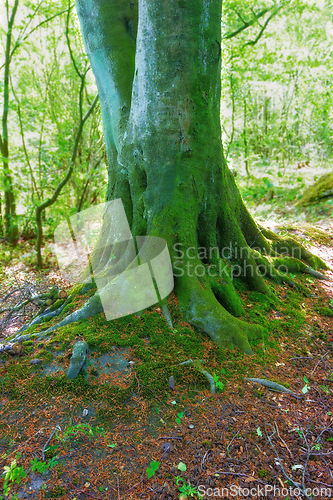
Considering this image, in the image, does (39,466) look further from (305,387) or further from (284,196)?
(284,196)

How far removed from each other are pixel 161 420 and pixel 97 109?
1061cm

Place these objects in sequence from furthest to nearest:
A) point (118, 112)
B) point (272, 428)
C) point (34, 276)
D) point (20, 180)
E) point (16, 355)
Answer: point (20, 180) → point (34, 276) → point (118, 112) → point (16, 355) → point (272, 428)

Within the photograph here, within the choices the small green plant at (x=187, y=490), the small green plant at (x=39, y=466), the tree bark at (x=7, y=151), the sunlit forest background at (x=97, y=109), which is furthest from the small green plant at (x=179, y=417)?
the tree bark at (x=7, y=151)

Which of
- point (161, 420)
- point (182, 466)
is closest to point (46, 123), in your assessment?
point (161, 420)

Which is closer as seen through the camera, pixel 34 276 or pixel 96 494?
pixel 96 494

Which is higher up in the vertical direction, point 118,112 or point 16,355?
point 118,112

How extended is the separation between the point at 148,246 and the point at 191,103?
1.71m

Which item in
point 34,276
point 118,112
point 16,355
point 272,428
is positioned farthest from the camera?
point 34,276

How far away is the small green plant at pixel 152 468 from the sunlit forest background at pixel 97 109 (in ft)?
22.5

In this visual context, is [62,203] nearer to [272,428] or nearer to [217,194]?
[217,194]

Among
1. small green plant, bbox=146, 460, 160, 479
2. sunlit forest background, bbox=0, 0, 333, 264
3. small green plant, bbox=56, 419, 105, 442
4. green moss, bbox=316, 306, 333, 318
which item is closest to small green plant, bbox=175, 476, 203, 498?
small green plant, bbox=146, 460, 160, 479

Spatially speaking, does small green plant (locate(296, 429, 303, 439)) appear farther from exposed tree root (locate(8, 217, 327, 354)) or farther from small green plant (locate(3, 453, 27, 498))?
small green plant (locate(3, 453, 27, 498))

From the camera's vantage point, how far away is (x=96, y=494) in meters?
1.86

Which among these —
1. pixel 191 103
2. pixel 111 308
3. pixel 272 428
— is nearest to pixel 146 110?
pixel 191 103
